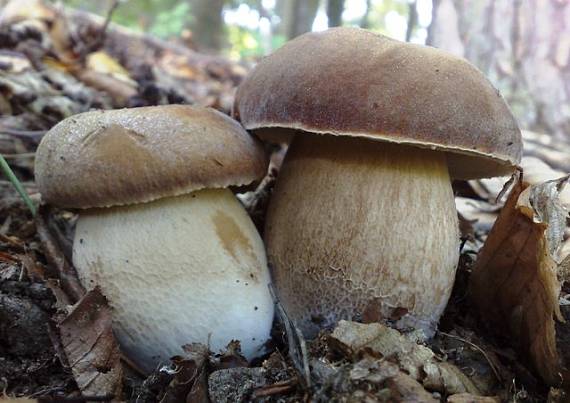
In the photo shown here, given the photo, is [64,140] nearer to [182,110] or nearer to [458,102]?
[182,110]

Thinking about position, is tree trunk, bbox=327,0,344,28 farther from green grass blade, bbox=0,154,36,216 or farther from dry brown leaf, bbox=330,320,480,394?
dry brown leaf, bbox=330,320,480,394

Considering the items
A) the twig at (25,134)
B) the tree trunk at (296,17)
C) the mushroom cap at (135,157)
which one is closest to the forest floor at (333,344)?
the twig at (25,134)

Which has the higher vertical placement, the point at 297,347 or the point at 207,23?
the point at 297,347

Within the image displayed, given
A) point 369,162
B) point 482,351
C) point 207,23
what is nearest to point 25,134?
point 369,162

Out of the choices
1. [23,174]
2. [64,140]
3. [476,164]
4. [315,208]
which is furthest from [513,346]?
[23,174]

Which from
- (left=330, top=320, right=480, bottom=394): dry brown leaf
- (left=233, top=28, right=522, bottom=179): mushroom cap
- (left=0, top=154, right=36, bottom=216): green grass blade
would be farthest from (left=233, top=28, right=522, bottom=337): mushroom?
(left=0, top=154, right=36, bottom=216): green grass blade

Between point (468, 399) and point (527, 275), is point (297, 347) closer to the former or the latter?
point (468, 399)
